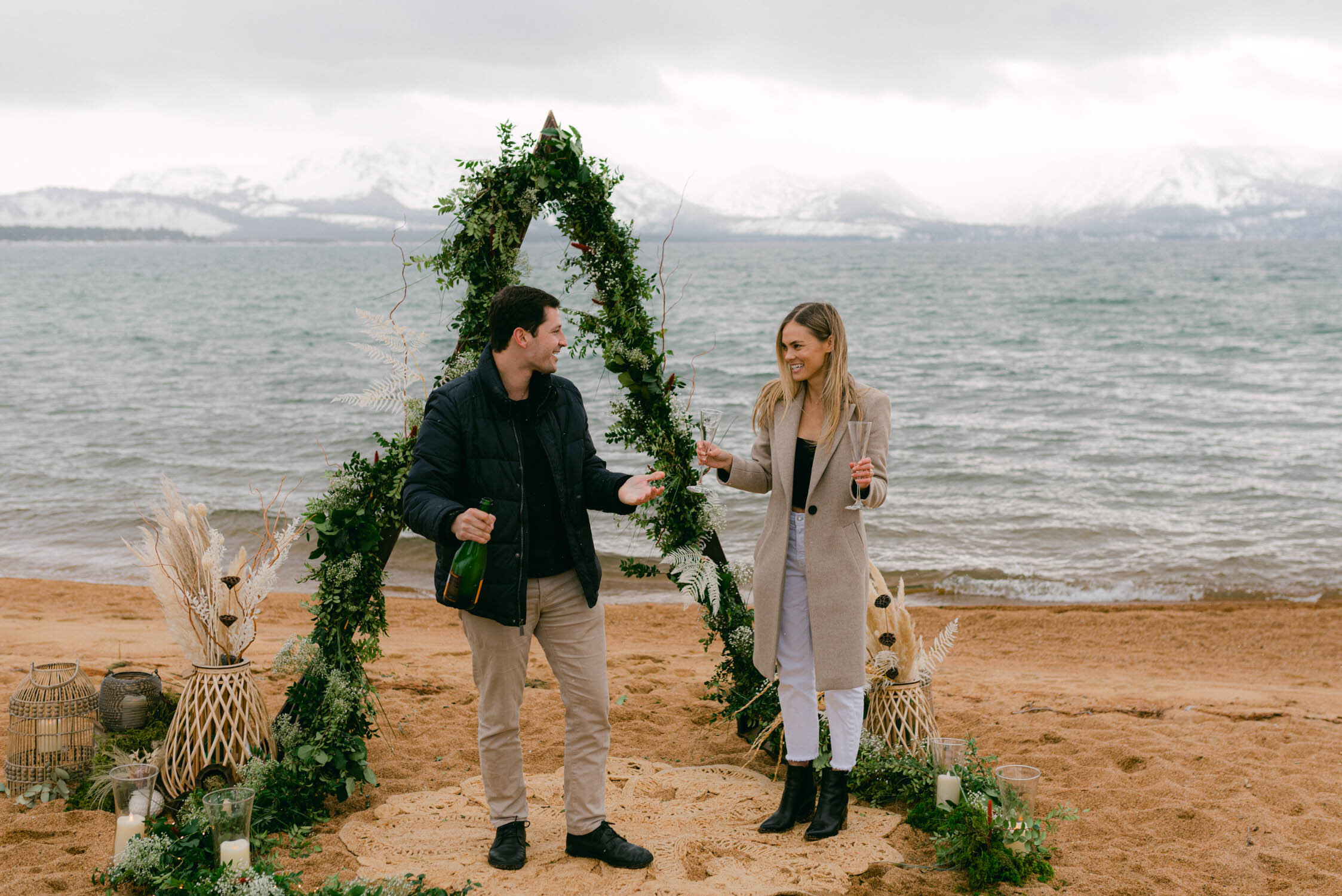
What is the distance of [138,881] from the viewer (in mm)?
3756

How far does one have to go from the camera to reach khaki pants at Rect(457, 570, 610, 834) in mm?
3936

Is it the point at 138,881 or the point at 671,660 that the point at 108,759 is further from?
the point at 671,660

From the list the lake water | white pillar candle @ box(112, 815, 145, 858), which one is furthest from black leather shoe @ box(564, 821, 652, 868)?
the lake water

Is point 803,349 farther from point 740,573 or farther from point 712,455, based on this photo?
point 740,573

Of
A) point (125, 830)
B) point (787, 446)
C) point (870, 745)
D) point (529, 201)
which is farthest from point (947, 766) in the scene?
point (125, 830)

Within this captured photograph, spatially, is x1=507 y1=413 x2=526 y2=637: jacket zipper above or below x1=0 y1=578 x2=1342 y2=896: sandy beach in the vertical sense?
above

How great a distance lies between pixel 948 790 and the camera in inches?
172

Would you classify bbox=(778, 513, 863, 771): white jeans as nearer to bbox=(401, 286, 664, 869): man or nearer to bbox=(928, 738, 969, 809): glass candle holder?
bbox=(928, 738, 969, 809): glass candle holder

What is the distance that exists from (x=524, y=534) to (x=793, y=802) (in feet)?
6.03

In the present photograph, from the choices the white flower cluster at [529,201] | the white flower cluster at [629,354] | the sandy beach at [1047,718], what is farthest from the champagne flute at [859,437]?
the white flower cluster at [529,201]

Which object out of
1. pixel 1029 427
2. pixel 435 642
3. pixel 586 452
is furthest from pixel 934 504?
pixel 586 452

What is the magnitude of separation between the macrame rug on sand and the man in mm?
140

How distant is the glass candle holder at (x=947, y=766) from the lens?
4367mm

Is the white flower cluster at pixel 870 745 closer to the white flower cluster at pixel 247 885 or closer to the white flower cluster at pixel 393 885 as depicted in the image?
the white flower cluster at pixel 393 885
